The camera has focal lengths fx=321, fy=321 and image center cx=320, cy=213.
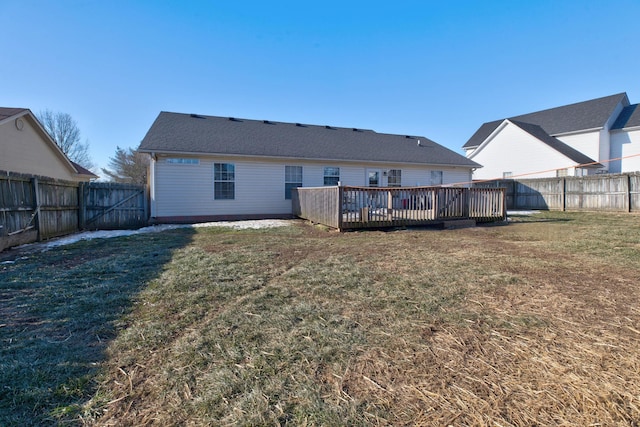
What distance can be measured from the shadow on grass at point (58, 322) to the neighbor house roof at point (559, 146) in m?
26.1

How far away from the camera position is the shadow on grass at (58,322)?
1.90 metres

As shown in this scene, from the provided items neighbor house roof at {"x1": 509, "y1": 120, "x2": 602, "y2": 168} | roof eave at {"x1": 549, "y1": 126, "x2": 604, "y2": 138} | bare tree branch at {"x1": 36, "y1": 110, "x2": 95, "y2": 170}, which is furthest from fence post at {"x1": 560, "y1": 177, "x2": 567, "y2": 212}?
bare tree branch at {"x1": 36, "y1": 110, "x2": 95, "y2": 170}

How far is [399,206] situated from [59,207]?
9.78 meters

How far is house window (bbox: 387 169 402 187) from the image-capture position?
632 inches

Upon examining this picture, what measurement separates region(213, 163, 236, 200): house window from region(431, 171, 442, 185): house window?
403 inches

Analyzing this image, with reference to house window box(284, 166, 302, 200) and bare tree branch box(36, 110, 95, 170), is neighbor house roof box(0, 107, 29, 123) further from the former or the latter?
bare tree branch box(36, 110, 95, 170)

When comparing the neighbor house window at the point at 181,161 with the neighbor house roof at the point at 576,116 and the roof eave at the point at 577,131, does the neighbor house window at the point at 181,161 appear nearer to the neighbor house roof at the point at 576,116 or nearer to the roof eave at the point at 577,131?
the neighbor house roof at the point at 576,116

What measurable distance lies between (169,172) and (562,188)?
19.6m

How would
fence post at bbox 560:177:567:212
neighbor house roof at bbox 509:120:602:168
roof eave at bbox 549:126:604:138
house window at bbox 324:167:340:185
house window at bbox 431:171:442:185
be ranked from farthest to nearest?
roof eave at bbox 549:126:604:138
neighbor house roof at bbox 509:120:602:168
fence post at bbox 560:177:567:212
house window at bbox 431:171:442:185
house window at bbox 324:167:340:185

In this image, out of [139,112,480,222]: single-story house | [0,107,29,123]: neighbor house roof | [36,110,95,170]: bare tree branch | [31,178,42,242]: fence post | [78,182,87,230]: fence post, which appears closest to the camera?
[31,178,42,242]: fence post

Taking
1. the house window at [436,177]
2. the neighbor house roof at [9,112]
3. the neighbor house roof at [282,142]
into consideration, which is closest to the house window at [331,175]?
the neighbor house roof at [282,142]

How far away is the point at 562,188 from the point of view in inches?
686

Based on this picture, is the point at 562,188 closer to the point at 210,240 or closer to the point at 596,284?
the point at 596,284

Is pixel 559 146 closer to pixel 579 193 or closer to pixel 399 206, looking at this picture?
pixel 579 193
